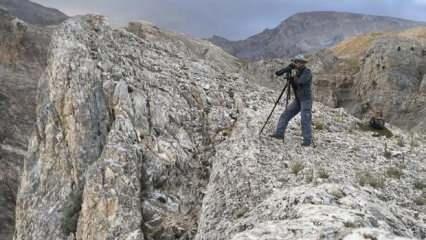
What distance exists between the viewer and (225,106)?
90.0 feet

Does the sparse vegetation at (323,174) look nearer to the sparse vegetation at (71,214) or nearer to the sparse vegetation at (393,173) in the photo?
the sparse vegetation at (393,173)

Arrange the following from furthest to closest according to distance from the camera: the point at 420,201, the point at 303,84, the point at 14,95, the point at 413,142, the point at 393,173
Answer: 1. the point at 14,95
2. the point at 413,142
3. the point at 303,84
4. the point at 393,173
5. the point at 420,201

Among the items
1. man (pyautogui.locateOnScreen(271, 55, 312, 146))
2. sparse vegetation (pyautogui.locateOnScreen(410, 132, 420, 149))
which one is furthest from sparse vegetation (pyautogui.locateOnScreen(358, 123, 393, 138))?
man (pyautogui.locateOnScreen(271, 55, 312, 146))

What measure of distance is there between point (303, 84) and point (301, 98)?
54 cm

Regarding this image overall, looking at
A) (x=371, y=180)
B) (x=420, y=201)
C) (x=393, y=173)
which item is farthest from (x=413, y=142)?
(x=420, y=201)

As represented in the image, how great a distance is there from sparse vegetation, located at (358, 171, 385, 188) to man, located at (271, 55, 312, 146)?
3.03 meters

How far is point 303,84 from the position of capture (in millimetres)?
20516

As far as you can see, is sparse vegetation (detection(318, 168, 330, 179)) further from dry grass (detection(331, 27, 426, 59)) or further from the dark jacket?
dry grass (detection(331, 27, 426, 59))

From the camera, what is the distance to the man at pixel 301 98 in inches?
802

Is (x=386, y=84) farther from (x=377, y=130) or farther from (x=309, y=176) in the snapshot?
(x=309, y=176)

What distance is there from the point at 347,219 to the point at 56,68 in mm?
19987

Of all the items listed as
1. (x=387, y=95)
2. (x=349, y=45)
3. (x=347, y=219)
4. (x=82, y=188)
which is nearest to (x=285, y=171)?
(x=347, y=219)

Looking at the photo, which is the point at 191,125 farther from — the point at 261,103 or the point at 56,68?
the point at 56,68

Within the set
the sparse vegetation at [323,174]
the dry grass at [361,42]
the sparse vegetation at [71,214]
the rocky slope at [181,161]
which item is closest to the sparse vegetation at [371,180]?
the rocky slope at [181,161]
